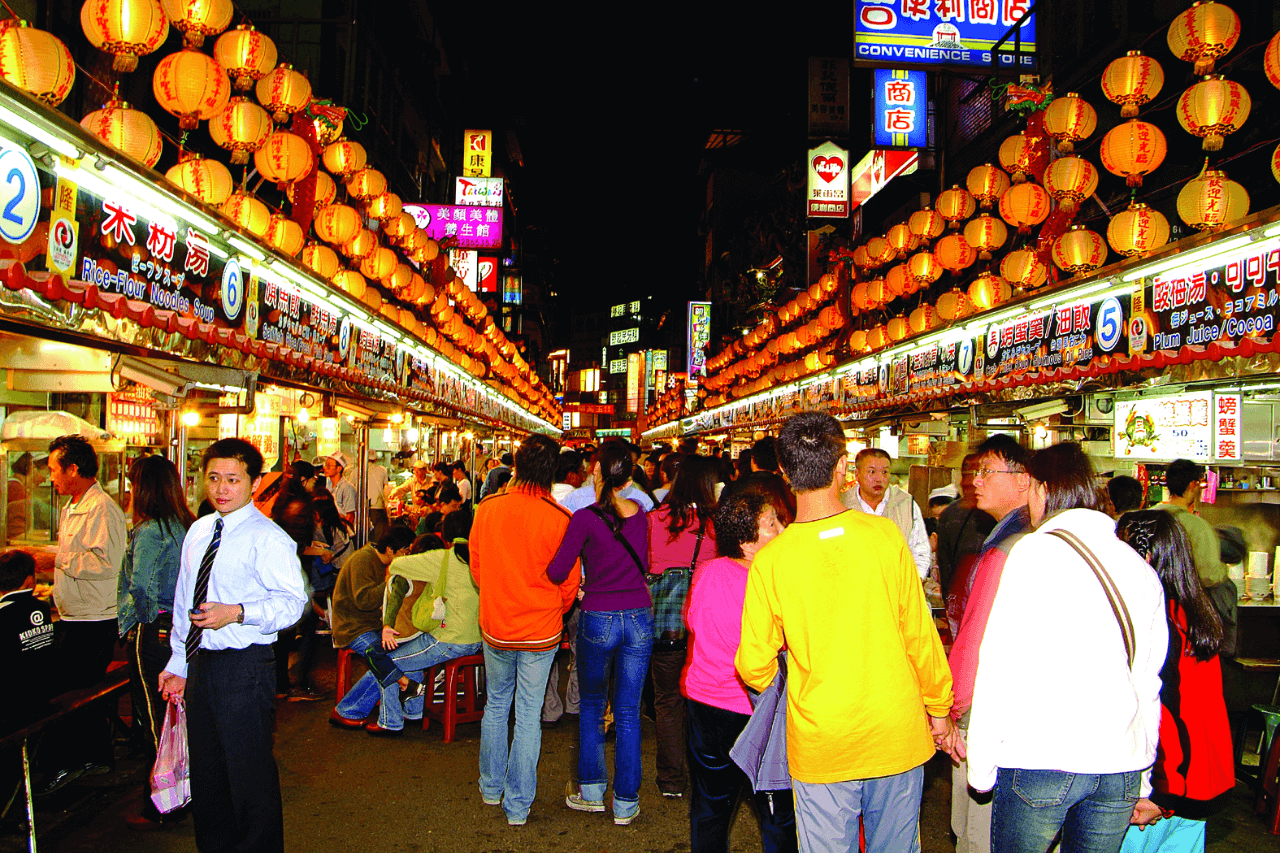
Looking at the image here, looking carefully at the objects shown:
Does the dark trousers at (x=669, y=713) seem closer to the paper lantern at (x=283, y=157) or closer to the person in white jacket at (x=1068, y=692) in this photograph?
the person in white jacket at (x=1068, y=692)

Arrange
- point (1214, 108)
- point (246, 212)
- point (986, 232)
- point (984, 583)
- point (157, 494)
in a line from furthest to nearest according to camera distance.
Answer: point (986, 232) → point (246, 212) → point (1214, 108) → point (157, 494) → point (984, 583)

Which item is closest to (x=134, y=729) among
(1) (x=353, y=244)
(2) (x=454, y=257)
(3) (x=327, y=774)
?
(3) (x=327, y=774)

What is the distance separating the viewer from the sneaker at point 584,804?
504 cm

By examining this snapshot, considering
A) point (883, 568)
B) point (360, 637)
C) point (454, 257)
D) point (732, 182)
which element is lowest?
A: point (360, 637)

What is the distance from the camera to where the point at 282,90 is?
8.03 metres

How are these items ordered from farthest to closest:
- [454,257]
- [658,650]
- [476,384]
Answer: [454,257] → [476,384] → [658,650]

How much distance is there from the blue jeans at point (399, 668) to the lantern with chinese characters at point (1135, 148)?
7.43 metres

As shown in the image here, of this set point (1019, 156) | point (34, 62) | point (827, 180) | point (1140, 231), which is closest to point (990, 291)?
point (1019, 156)

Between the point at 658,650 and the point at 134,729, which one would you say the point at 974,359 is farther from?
the point at 134,729

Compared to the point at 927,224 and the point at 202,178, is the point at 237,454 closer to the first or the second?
the point at 202,178

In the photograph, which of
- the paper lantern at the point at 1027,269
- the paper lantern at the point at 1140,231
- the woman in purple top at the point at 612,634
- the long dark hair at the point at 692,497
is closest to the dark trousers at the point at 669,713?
the woman in purple top at the point at 612,634

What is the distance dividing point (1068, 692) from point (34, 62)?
6.39 meters

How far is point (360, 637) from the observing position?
6.46 meters

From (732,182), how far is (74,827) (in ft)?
200
